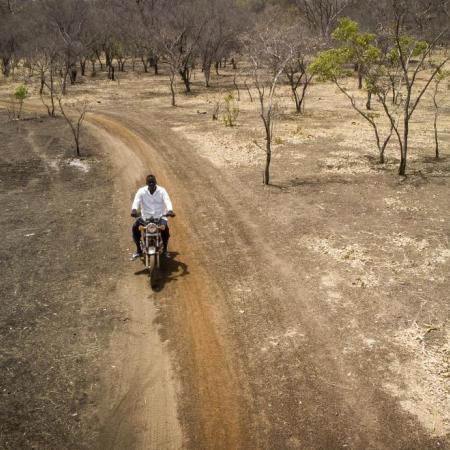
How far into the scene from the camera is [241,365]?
7422 millimetres

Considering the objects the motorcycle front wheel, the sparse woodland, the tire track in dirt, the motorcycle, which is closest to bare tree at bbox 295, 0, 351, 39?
A: the sparse woodland

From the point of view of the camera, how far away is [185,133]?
25.2 meters

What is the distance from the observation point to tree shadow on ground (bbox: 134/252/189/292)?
32.6 ft

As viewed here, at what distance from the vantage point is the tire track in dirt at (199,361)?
20.4ft

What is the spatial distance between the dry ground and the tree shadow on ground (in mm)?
68

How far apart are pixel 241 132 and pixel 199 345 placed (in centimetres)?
1872

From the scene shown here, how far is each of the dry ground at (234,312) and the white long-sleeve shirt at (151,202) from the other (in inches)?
55.3

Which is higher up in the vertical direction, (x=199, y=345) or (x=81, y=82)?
(x=81, y=82)

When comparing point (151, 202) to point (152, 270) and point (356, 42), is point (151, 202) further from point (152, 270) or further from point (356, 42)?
point (356, 42)

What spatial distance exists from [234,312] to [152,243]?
Result: 234cm

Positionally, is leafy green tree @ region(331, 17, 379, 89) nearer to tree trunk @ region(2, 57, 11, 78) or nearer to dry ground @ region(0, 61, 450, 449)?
dry ground @ region(0, 61, 450, 449)

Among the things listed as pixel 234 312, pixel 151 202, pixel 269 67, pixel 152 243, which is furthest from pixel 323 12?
pixel 234 312

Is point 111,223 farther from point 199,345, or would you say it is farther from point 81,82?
point 81,82

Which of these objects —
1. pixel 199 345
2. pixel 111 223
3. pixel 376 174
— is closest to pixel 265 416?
pixel 199 345
